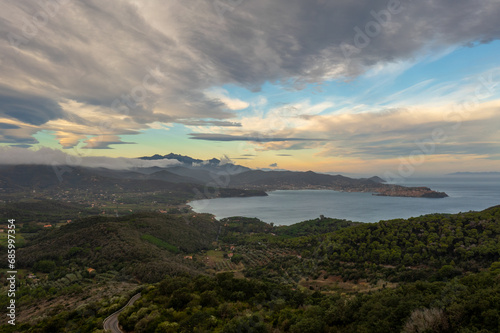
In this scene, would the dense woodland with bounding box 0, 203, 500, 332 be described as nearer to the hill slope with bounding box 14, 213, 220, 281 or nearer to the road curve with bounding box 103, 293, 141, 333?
the hill slope with bounding box 14, 213, 220, 281

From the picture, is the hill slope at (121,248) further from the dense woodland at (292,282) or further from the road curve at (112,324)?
the road curve at (112,324)

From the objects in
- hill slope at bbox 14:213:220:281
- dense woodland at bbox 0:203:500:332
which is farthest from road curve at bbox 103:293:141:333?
hill slope at bbox 14:213:220:281

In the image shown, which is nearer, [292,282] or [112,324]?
[112,324]

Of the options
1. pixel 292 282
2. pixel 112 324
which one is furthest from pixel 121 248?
pixel 292 282

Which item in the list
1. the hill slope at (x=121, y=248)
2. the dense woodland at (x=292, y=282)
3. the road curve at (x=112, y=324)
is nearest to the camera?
the dense woodland at (x=292, y=282)

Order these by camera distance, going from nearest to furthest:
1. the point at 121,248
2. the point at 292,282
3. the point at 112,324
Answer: the point at 112,324
the point at 292,282
the point at 121,248

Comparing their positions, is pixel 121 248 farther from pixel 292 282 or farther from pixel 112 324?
pixel 292 282

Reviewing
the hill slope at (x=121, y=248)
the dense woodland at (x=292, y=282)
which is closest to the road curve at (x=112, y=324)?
the dense woodland at (x=292, y=282)

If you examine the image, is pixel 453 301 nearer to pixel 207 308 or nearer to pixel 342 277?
pixel 207 308

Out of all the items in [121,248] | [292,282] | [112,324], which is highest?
[112,324]
